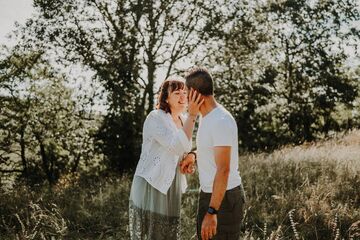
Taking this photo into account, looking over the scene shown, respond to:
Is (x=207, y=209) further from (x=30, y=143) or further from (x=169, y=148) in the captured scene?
(x=30, y=143)

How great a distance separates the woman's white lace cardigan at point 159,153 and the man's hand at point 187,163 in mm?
66

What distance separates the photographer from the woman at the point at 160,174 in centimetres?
390

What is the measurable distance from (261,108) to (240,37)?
314 inches

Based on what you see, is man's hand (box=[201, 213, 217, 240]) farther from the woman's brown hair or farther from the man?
the woman's brown hair

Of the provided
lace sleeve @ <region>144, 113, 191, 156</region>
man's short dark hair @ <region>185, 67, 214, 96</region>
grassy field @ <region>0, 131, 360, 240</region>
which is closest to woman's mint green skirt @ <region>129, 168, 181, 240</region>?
lace sleeve @ <region>144, 113, 191, 156</region>

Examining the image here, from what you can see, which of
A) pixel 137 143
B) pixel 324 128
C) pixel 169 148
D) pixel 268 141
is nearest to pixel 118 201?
pixel 169 148

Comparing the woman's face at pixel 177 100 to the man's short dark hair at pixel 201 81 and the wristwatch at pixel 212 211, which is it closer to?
the man's short dark hair at pixel 201 81

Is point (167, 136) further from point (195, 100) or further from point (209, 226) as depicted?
point (209, 226)

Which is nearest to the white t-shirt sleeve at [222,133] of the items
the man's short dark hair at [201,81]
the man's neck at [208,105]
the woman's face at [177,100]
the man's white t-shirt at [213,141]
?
the man's white t-shirt at [213,141]

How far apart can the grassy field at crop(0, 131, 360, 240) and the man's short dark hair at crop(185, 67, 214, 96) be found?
251cm

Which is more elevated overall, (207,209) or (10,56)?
(10,56)

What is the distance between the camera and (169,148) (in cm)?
379

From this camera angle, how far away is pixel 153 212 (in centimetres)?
397

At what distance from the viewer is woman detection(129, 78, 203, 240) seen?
12.8 feet
